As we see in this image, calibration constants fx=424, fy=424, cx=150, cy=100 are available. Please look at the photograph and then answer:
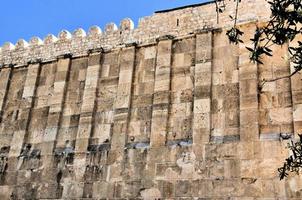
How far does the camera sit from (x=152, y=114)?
421 inches

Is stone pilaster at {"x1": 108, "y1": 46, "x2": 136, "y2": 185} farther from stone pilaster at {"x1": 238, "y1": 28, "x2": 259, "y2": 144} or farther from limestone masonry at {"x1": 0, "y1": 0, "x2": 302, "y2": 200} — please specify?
stone pilaster at {"x1": 238, "y1": 28, "x2": 259, "y2": 144}

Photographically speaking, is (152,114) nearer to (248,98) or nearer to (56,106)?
(248,98)

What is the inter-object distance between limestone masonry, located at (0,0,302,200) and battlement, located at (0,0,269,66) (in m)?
0.03

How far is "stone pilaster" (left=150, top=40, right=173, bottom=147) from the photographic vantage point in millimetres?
10391

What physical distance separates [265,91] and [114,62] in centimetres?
438

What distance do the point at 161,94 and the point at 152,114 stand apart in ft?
1.88

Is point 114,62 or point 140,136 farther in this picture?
point 114,62

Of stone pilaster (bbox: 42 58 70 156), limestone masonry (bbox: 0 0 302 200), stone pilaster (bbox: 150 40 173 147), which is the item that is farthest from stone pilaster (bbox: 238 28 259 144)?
stone pilaster (bbox: 42 58 70 156)

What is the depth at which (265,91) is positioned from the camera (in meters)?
9.86

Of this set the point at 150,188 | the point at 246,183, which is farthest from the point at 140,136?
the point at 246,183

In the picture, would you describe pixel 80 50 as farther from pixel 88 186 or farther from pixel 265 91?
pixel 265 91

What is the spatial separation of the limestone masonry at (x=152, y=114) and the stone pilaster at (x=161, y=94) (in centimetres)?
3

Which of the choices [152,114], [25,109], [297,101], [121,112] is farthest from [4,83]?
[297,101]

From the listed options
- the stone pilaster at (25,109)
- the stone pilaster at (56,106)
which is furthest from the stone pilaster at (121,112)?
the stone pilaster at (25,109)
